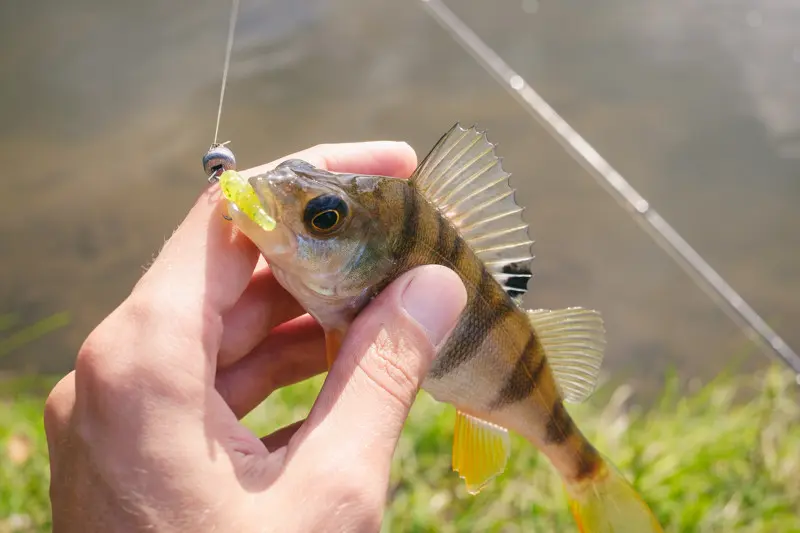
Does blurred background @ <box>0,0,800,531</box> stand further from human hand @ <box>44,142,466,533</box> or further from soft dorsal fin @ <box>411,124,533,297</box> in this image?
human hand @ <box>44,142,466,533</box>

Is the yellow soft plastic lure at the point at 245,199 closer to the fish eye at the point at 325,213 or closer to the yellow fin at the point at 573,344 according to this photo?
the fish eye at the point at 325,213

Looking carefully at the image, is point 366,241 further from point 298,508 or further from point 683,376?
point 683,376

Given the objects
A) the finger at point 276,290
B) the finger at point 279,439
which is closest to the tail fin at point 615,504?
the finger at point 279,439

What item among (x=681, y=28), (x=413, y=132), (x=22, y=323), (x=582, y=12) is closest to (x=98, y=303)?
(x=22, y=323)

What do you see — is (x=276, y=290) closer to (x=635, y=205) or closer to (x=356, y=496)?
(x=356, y=496)

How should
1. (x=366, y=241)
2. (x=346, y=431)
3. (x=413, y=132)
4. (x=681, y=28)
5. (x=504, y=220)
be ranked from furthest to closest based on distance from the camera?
(x=681, y=28)
(x=413, y=132)
(x=504, y=220)
(x=366, y=241)
(x=346, y=431)
